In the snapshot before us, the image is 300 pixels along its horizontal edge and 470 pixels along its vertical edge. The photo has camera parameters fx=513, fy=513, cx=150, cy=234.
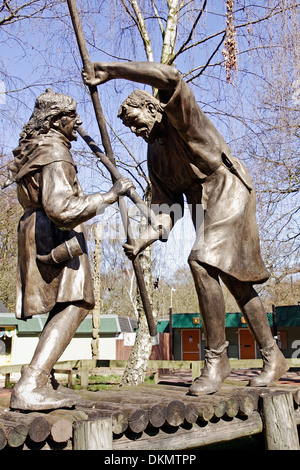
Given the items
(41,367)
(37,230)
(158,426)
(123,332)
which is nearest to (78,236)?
(37,230)

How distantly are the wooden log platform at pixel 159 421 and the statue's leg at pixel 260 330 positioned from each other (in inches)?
4.5

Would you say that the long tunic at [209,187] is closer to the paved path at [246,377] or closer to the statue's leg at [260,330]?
the statue's leg at [260,330]

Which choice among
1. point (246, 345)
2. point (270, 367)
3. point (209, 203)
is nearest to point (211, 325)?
point (270, 367)

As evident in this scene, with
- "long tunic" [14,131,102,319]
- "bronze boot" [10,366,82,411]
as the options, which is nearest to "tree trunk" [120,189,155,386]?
"long tunic" [14,131,102,319]

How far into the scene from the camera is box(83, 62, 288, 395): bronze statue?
3303mm

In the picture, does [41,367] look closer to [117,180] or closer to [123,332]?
[117,180]

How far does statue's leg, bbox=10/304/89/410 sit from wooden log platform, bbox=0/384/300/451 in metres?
0.06

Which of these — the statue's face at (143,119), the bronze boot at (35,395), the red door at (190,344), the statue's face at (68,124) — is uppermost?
the statue's face at (143,119)

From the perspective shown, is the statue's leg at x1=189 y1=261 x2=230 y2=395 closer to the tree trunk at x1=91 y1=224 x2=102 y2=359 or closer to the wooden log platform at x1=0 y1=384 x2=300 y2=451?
the wooden log platform at x1=0 y1=384 x2=300 y2=451

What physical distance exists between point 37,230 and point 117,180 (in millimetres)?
580

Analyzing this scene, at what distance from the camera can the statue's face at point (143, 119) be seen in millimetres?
3441

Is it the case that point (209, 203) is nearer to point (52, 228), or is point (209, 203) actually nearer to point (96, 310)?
point (52, 228)

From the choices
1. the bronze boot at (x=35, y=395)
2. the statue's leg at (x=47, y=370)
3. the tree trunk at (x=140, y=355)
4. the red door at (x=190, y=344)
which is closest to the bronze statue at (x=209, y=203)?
the statue's leg at (x=47, y=370)
